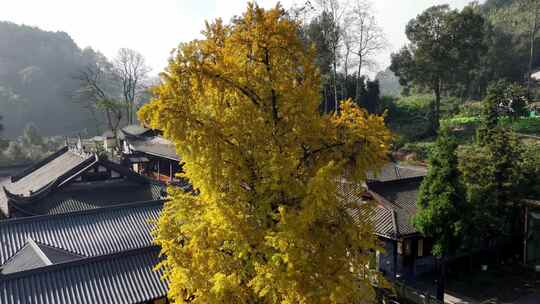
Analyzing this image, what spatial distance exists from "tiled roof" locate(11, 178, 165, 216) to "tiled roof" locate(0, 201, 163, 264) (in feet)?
18.7

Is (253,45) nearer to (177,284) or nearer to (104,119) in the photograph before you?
(177,284)

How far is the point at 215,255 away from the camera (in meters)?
7.32

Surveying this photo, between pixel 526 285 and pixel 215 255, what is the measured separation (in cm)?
1747

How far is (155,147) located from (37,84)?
2597 inches

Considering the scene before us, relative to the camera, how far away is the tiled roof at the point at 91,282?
10.5 meters

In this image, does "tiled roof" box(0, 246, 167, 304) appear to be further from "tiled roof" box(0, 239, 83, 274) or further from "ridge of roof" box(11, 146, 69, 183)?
"ridge of roof" box(11, 146, 69, 183)

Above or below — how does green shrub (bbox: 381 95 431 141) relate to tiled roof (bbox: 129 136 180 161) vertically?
above

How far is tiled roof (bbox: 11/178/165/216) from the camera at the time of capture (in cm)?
2092

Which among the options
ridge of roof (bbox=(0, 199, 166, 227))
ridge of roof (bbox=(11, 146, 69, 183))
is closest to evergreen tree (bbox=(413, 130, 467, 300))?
ridge of roof (bbox=(0, 199, 166, 227))

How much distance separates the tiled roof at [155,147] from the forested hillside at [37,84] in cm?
4719

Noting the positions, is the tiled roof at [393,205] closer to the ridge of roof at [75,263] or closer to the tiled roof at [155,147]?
the ridge of roof at [75,263]

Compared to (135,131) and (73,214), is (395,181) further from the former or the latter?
(135,131)

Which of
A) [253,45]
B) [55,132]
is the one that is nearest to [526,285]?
[253,45]

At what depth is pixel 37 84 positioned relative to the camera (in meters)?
89.4
